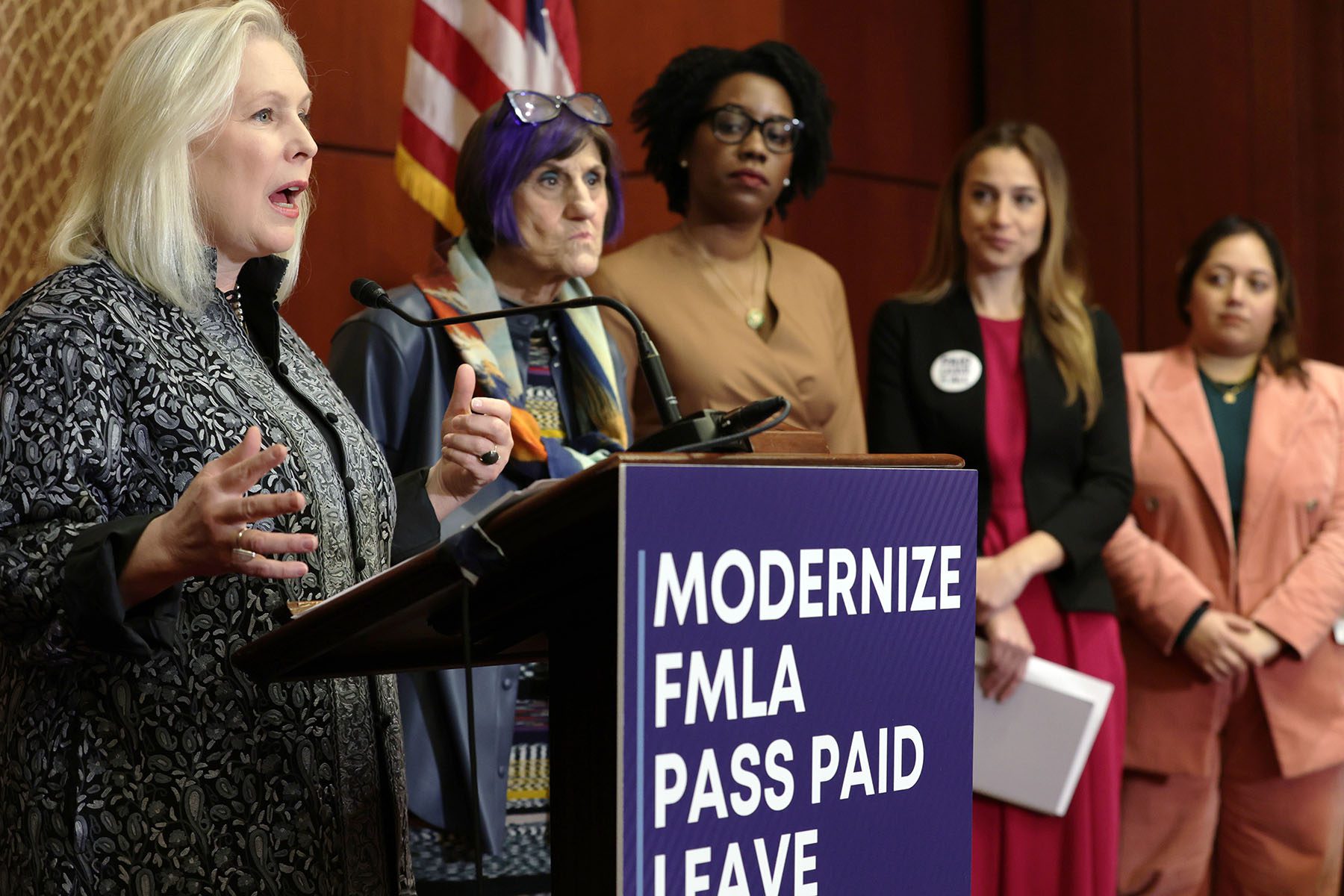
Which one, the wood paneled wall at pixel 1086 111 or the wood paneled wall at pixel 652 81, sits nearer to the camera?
the wood paneled wall at pixel 652 81

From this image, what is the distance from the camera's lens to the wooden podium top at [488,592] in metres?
1.01

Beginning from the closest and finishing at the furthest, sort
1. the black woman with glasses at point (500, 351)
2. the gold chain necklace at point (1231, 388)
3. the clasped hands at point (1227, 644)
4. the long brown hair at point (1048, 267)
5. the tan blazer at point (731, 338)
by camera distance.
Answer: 1. the black woman with glasses at point (500, 351)
2. the tan blazer at point (731, 338)
3. the long brown hair at point (1048, 267)
4. the clasped hands at point (1227, 644)
5. the gold chain necklace at point (1231, 388)

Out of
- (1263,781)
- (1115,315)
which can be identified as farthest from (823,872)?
(1115,315)

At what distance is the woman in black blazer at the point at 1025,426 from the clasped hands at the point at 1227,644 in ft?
0.96

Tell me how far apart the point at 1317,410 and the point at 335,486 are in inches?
107

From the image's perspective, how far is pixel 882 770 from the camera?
3.88 ft

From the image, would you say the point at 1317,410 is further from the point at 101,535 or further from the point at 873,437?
the point at 101,535

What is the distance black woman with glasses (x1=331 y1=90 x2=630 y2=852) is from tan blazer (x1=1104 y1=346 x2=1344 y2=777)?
5.08 feet

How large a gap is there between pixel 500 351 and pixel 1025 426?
4.11ft

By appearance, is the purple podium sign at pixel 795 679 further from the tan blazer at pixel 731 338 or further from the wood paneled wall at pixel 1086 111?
the wood paneled wall at pixel 1086 111

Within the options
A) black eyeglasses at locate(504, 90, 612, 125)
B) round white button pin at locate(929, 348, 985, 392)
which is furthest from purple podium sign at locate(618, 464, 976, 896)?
round white button pin at locate(929, 348, 985, 392)

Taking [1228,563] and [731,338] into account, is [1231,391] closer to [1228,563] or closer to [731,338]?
[1228,563]

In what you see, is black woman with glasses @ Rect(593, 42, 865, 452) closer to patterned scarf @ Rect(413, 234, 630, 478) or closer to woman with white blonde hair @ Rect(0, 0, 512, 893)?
patterned scarf @ Rect(413, 234, 630, 478)

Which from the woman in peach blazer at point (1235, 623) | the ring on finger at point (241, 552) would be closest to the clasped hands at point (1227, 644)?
the woman in peach blazer at point (1235, 623)
